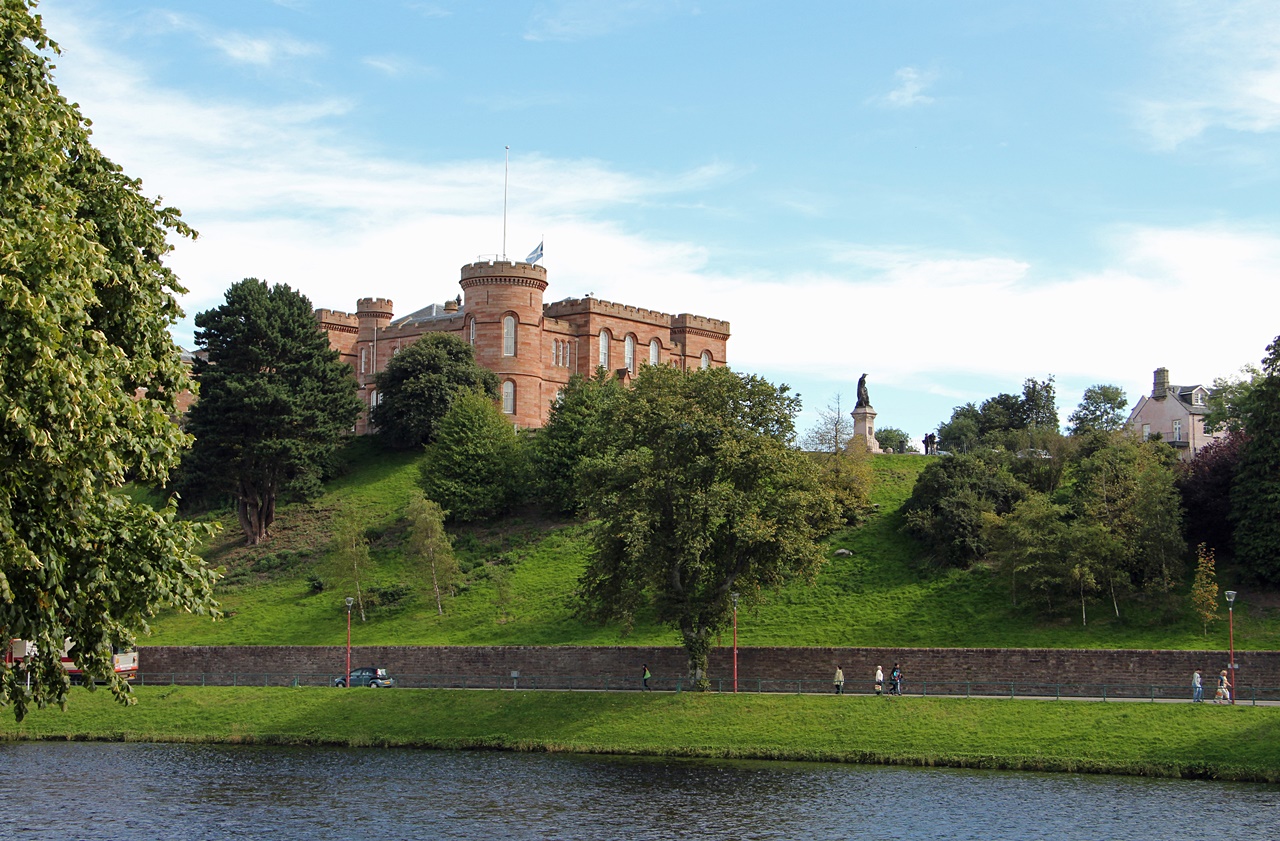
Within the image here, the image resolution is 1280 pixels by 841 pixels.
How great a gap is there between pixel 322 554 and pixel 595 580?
1033 inches

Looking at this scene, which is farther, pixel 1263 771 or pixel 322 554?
pixel 322 554

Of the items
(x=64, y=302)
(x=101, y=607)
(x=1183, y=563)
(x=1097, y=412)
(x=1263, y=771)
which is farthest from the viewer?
(x=1097, y=412)

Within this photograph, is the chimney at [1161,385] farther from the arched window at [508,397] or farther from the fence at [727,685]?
the fence at [727,685]

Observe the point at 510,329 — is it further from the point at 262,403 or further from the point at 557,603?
the point at 557,603

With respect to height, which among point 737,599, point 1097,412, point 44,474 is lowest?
point 737,599

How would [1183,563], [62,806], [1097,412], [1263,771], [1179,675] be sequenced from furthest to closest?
[1097,412] < [1183,563] < [1179,675] < [1263,771] < [62,806]

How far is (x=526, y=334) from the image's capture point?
82.6 metres

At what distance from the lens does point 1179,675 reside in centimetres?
4119

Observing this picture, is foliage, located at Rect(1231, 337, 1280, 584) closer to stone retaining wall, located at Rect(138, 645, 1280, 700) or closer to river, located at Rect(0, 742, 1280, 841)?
stone retaining wall, located at Rect(138, 645, 1280, 700)

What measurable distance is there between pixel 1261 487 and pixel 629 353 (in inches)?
1831

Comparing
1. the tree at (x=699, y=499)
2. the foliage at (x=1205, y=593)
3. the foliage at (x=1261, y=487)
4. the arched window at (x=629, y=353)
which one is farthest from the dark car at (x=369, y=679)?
the arched window at (x=629, y=353)

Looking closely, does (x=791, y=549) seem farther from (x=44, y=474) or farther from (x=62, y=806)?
(x=44, y=474)

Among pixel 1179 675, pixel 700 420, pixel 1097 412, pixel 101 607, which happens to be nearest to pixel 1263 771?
pixel 1179 675

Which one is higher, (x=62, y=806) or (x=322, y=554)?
(x=322, y=554)
